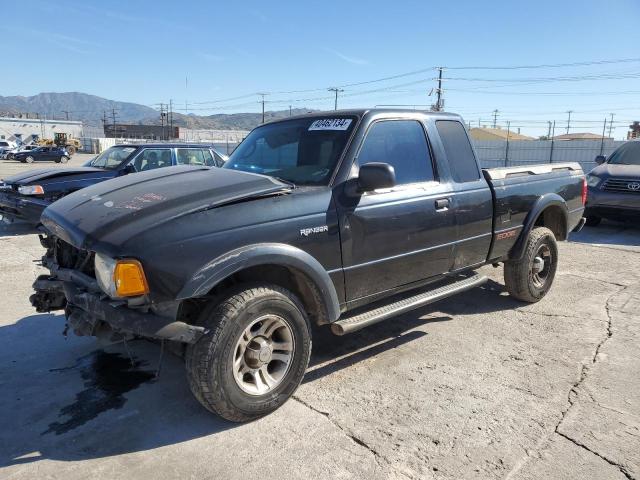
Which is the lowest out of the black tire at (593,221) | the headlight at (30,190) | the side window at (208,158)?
the black tire at (593,221)

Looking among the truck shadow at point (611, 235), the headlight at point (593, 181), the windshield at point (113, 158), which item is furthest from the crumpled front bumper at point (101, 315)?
the headlight at point (593, 181)

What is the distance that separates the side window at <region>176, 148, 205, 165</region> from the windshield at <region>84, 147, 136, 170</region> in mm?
907

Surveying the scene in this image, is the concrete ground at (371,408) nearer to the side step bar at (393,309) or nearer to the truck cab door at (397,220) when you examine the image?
the side step bar at (393,309)

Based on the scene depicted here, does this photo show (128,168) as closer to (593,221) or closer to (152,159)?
(152,159)

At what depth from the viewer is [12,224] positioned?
391 inches

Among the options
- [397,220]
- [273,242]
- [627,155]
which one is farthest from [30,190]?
[627,155]

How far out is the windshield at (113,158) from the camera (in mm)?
9454

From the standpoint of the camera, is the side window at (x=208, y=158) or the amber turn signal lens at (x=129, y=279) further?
the side window at (x=208, y=158)

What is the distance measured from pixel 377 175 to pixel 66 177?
7.18 meters

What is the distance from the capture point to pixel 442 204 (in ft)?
13.5

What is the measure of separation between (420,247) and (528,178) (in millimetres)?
1983

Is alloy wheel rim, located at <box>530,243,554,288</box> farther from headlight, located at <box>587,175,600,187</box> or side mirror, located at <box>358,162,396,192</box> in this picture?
headlight, located at <box>587,175,600,187</box>

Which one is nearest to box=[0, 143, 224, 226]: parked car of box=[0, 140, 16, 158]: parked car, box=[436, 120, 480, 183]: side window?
box=[436, 120, 480, 183]: side window

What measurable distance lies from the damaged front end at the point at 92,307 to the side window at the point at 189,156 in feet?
22.3
